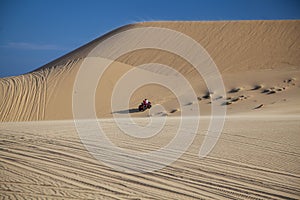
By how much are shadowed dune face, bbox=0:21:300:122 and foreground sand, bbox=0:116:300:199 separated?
10.6m

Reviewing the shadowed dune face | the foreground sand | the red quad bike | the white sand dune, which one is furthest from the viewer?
the red quad bike

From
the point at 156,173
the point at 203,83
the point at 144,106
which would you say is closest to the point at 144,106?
the point at 144,106

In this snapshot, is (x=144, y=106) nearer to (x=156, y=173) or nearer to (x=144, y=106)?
(x=144, y=106)

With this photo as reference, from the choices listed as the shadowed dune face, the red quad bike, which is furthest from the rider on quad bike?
the shadowed dune face

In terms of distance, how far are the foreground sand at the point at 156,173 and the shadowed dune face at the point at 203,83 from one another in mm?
10622

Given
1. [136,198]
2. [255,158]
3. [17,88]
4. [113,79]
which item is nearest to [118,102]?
[113,79]

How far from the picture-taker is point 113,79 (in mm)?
23797

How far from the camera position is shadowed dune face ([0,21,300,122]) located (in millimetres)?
18000

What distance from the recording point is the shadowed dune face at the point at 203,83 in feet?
59.1

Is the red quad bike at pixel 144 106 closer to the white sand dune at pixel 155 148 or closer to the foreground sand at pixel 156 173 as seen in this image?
the white sand dune at pixel 155 148

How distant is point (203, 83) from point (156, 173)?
1910 centimetres

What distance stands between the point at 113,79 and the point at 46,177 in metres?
19.6

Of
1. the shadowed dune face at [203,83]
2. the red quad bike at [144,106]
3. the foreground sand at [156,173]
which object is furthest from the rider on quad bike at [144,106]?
the foreground sand at [156,173]

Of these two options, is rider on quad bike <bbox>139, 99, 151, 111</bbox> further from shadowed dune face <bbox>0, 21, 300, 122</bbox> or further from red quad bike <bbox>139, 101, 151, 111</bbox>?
shadowed dune face <bbox>0, 21, 300, 122</bbox>
